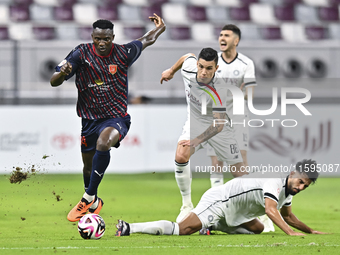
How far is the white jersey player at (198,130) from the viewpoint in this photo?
718 centimetres

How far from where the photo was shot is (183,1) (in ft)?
62.8

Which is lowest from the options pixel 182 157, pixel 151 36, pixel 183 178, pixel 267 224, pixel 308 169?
pixel 267 224

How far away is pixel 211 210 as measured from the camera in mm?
6207

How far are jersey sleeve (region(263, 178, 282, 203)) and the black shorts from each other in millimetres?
1715

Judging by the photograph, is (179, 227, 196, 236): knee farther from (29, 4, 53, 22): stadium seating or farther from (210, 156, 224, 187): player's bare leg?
(29, 4, 53, 22): stadium seating

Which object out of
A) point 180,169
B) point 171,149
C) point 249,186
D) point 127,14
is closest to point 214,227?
point 249,186

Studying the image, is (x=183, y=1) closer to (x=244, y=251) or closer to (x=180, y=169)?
(x=180, y=169)

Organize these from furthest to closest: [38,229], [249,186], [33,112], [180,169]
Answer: [33,112] < [180,169] < [38,229] < [249,186]

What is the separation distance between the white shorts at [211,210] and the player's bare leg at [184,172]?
89cm

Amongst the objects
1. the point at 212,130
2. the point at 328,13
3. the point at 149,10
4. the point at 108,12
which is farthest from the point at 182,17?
the point at 212,130

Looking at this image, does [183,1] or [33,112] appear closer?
[33,112]

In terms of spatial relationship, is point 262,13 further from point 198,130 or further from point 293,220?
point 293,220

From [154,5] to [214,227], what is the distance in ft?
44.1

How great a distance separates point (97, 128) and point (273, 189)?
217 centimetres
